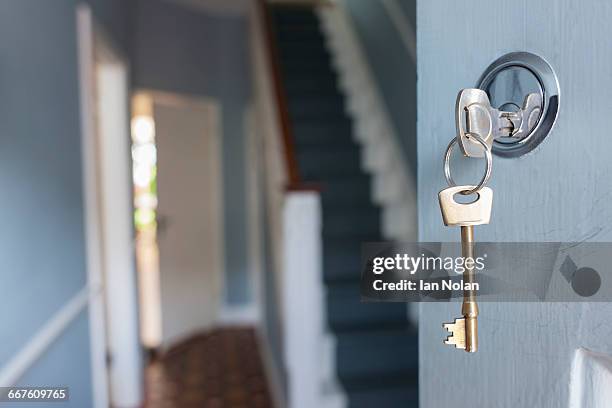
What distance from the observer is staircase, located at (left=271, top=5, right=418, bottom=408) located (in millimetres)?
2443

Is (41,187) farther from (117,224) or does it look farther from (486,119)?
(117,224)

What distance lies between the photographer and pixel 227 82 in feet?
16.1

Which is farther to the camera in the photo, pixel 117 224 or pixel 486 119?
pixel 117 224

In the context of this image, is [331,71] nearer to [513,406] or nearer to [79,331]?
[79,331]

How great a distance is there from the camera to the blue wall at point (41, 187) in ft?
3.74

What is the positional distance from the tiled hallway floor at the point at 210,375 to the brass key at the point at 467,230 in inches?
113

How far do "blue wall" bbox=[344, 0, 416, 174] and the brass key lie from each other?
86.0 inches

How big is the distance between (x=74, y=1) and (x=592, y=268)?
6.32ft

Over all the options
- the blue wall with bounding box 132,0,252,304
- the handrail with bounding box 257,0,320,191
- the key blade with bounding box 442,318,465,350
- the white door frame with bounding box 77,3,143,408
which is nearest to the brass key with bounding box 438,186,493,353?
the key blade with bounding box 442,318,465,350

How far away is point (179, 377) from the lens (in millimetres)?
3617

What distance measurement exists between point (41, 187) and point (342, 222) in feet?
6.18

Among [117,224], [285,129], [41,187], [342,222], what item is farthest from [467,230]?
[117,224]

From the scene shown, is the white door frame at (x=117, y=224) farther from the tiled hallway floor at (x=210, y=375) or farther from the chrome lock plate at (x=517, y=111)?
the chrome lock plate at (x=517, y=111)

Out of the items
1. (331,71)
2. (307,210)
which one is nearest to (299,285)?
(307,210)
